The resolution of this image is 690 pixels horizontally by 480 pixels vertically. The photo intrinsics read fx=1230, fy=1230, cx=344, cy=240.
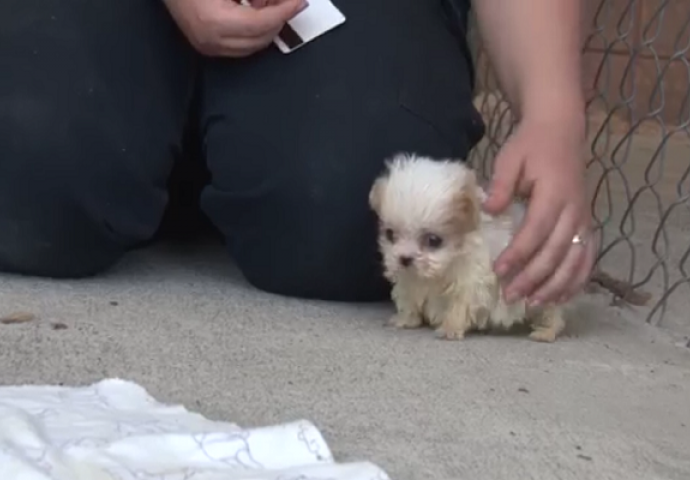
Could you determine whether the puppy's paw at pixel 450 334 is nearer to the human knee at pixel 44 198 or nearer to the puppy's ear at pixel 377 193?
the puppy's ear at pixel 377 193

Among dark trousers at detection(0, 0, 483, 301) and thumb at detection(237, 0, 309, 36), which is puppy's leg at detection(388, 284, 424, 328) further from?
A: thumb at detection(237, 0, 309, 36)

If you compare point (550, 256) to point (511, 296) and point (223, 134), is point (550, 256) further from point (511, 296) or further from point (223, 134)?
point (223, 134)

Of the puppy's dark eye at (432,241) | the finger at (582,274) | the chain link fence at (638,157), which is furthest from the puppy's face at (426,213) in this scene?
the chain link fence at (638,157)

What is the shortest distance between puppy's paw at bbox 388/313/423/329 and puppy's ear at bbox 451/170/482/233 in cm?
10

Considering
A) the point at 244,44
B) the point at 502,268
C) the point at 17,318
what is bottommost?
the point at 17,318

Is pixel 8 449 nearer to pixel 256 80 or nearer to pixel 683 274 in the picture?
pixel 256 80

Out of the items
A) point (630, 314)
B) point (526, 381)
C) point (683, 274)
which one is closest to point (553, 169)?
point (526, 381)

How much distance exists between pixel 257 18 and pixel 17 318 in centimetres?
33

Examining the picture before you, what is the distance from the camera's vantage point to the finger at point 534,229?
0.92 metres

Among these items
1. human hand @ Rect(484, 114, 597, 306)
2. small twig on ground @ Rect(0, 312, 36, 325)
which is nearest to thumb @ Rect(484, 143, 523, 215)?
human hand @ Rect(484, 114, 597, 306)

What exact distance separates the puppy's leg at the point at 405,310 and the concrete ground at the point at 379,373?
0.09 feet

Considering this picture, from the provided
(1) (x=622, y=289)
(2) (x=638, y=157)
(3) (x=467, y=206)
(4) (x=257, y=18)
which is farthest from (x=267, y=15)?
(2) (x=638, y=157)

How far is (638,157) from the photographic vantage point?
1862 millimetres

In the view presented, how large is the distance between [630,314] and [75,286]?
1.72 feet
